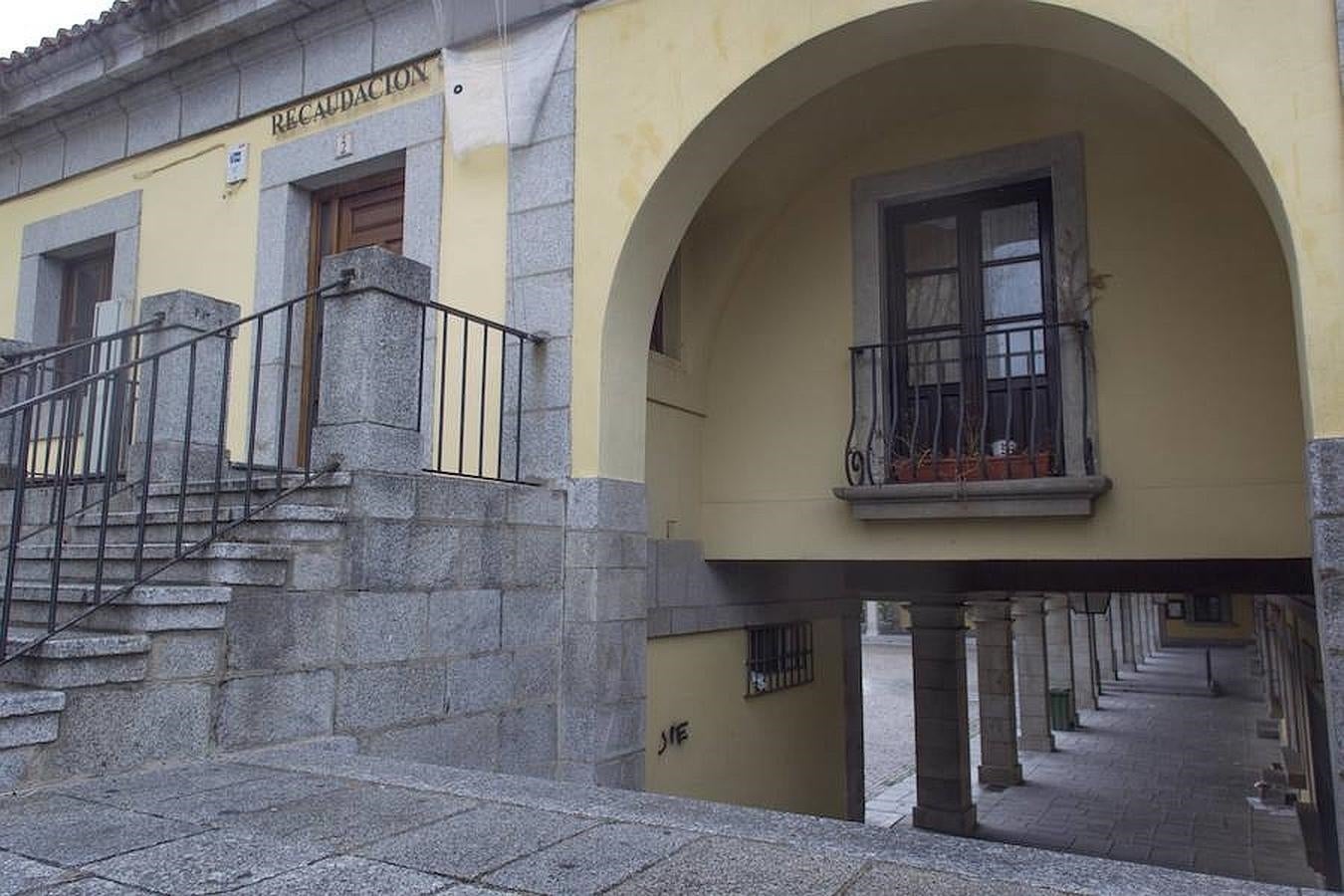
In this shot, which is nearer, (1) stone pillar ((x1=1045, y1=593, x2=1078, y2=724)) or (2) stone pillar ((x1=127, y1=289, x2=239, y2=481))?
(2) stone pillar ((x1=127, y1=289, x2=239, y2=481))

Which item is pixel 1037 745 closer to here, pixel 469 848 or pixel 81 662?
pixel 469 848

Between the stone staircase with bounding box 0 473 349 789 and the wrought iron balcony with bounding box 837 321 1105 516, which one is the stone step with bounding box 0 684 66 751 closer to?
the stone staircase with bounding box 0 473 349 789

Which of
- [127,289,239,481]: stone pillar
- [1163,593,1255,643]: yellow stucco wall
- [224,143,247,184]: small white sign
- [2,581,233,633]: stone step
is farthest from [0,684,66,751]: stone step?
[1163,593,1255,643]: yellow stucco wall

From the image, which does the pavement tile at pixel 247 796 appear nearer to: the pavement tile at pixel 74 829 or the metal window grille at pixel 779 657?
the pavement tile at pixel 74 829

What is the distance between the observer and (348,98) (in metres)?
7.40

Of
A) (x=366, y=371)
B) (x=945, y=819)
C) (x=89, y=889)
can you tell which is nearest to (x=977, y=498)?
(x=366, y=371)

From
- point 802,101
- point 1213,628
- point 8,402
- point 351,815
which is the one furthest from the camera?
point 1213,628

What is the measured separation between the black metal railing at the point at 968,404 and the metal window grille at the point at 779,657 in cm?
174

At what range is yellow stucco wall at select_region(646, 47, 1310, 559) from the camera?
5.66 meters

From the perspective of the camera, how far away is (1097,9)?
484cm

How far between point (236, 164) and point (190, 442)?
350cm

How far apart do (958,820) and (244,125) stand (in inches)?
416

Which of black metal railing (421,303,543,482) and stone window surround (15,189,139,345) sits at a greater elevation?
stone window surround (15,189,139,345)

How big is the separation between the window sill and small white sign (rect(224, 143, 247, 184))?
533 cm
